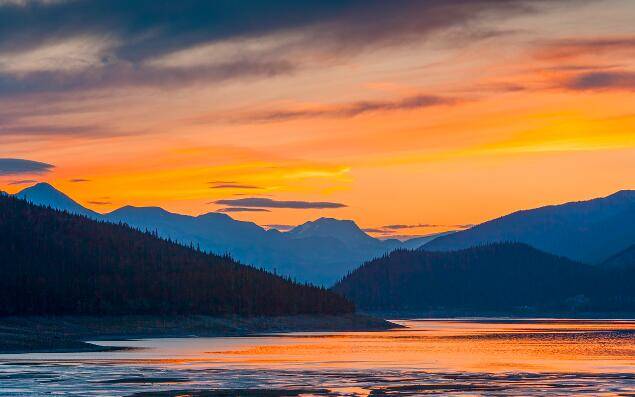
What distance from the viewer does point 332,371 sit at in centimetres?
10212

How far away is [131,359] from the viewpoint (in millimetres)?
120375

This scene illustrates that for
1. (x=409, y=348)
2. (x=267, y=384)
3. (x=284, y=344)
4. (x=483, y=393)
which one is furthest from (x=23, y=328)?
(x=483, y=393)

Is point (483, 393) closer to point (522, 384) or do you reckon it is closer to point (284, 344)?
point (522, 384)

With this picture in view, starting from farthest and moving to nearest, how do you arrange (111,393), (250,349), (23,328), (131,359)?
(23,328) → (250,349) → (131,359) → (111,393)

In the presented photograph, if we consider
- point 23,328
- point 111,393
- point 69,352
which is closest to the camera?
point 111,393

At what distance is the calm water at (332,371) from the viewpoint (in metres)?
83.0

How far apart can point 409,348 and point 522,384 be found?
6612 cm

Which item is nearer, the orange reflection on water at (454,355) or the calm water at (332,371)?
the calm water at (332,371)

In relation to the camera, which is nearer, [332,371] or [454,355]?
[332,371]

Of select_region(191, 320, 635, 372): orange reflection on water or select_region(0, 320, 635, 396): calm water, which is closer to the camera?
select_region(0, 320, 635, 396): calm water

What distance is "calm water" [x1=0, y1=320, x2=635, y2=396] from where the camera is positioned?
83.0 meters

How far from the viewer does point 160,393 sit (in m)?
80.4

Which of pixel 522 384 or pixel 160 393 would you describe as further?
pixel 522 384

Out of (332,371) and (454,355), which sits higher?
(454,355)
